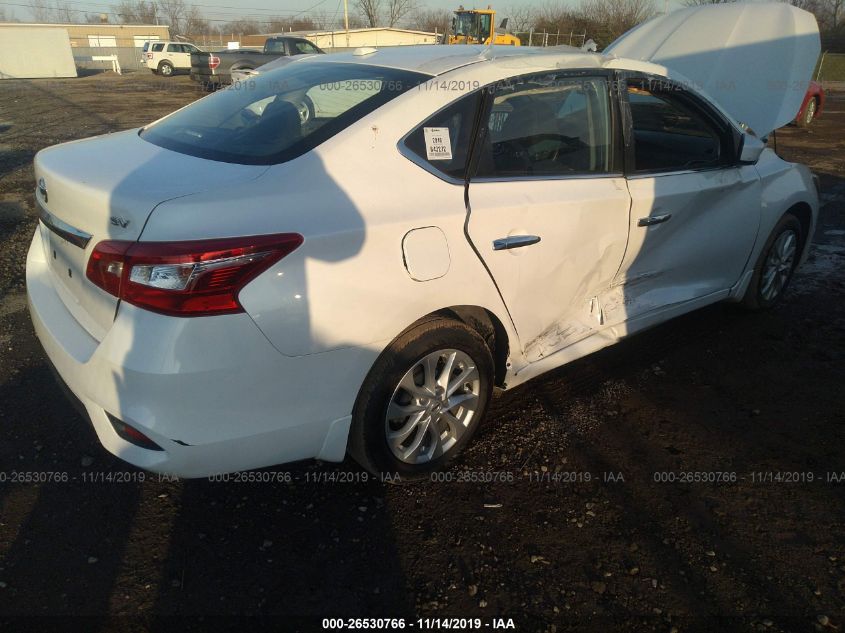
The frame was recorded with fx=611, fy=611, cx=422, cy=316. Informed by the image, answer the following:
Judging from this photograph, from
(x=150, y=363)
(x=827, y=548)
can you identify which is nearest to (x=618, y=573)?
(x=827, y=548)

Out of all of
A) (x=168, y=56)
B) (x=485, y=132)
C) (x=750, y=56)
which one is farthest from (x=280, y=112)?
(x=168, y=56)

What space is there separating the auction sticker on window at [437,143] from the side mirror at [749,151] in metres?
2.11

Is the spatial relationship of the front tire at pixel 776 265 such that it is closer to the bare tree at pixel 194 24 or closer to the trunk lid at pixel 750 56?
the trunk lid at pixel 750 56

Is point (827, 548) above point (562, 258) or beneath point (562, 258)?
beneath

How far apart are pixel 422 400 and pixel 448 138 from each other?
3.46ft

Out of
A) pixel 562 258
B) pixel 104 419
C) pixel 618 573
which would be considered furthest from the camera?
pixel 562 258

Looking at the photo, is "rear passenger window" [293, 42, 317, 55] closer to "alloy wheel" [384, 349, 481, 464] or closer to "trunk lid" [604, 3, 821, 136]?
"trunk lid" [604, 3, 821, 136]

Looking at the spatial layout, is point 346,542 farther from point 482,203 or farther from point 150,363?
point 482,203

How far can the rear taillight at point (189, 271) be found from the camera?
1.81 m

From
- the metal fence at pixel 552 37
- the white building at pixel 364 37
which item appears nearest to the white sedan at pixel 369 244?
the white building at pixel 364 37

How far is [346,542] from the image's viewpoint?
2.33 m

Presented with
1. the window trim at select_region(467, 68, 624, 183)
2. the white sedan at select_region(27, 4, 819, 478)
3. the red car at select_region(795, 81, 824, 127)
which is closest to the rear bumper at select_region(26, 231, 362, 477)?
the white sedan at select_region(27, 4, 819, 478)

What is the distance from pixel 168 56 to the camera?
3141 cm

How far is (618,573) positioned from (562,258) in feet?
4.21
